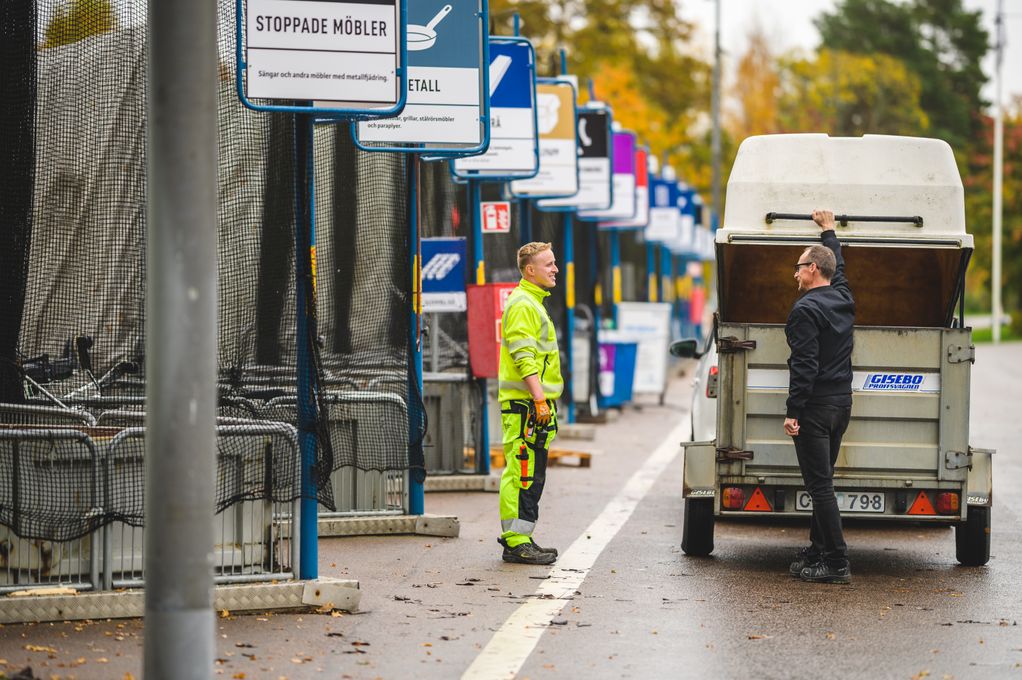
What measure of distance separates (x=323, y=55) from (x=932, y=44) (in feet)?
301

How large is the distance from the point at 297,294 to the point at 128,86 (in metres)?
1.41

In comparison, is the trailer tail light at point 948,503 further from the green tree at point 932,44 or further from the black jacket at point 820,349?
the green tree at point 932,44

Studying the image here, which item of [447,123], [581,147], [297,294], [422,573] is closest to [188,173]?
[297,294]

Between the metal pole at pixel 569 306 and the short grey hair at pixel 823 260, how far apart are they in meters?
10.3

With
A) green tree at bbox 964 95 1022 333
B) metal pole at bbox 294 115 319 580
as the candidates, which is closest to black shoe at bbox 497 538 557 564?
metal pole at bbox 294 115 319 580

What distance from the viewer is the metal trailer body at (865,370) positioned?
9.80 m

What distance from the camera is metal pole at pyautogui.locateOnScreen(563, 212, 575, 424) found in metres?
19.9

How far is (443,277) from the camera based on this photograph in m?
14.1

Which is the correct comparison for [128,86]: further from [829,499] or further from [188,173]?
[829,499]

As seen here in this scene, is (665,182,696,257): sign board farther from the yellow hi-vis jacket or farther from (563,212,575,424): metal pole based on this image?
the yellow hi-vis jacket

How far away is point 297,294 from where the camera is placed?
27.4 ft

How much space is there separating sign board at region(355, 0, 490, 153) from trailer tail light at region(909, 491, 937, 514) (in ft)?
12.2

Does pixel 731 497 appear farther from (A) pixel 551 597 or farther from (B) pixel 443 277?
(B) pixel 443 277

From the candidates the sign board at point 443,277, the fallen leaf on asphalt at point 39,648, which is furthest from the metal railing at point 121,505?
the sign board at point 443,277
